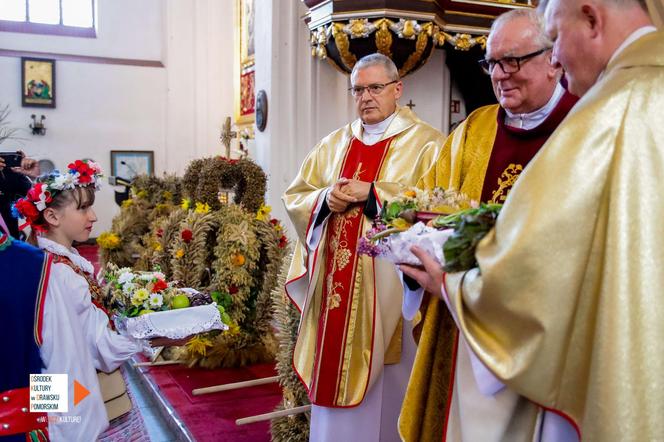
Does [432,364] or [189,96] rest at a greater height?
[189,96]

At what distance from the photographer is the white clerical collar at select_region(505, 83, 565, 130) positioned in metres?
2.33

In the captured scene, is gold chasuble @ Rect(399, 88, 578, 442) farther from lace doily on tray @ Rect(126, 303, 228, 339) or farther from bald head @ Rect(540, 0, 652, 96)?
lace doily on tray @ Rect(126, 303, 228, 339)

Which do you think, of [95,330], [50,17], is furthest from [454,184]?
[50,17]

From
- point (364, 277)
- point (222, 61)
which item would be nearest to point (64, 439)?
point (364, 277)

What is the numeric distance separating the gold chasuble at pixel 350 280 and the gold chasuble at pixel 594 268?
1540 mm

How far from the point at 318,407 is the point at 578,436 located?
1.91 meters

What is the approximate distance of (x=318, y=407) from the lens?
322cm

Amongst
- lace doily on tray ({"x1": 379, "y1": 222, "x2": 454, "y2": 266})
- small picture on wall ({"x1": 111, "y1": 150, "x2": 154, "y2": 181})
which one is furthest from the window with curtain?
lace doily on tray ({"x1": 379, "y1": 222, "x2": 454, "y2": 266})

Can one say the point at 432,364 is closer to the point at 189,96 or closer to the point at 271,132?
the point at 271,132

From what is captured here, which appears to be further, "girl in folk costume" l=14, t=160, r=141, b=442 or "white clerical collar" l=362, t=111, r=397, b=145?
"white clerical collar" l=362, t=111, r=397, b=145

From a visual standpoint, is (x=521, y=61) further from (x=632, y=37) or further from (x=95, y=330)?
(x=95, y=330)

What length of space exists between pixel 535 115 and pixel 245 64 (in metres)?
8.91

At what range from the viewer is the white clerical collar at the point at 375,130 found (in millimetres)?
3342

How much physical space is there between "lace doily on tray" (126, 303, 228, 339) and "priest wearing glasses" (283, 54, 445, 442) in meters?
0.53
